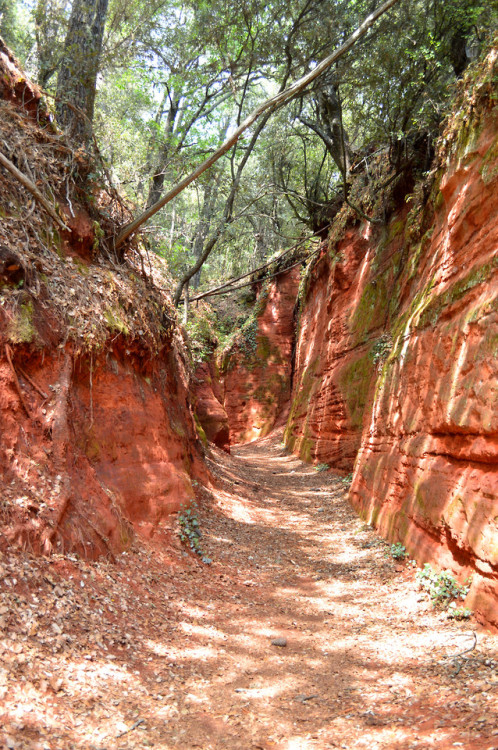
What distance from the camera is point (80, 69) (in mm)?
7395

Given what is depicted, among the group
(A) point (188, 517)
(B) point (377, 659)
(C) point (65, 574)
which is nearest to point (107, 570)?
(C) point (65, 574)

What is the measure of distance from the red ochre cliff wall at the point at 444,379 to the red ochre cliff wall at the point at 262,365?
12.4 m

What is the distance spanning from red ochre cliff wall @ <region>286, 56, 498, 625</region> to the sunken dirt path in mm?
811

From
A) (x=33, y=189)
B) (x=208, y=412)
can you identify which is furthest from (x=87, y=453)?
(x=208, y=412)

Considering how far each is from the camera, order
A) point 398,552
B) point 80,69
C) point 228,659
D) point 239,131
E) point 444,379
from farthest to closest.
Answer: point 80,69 < point 239,131 < point 398,552 < point 444,379 < point 228,659

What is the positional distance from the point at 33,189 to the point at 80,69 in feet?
11.3

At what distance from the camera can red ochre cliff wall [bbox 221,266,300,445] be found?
24047 millimetres

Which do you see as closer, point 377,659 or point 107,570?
point 377,659

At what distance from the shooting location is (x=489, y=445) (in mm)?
4461

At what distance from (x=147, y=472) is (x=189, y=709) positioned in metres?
3.57

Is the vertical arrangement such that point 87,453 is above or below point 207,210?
below

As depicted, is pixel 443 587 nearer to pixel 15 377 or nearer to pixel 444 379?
pixel 444 379

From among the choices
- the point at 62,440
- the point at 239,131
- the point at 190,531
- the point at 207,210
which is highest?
the point at 207,210

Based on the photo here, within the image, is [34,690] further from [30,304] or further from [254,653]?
[30,304]
